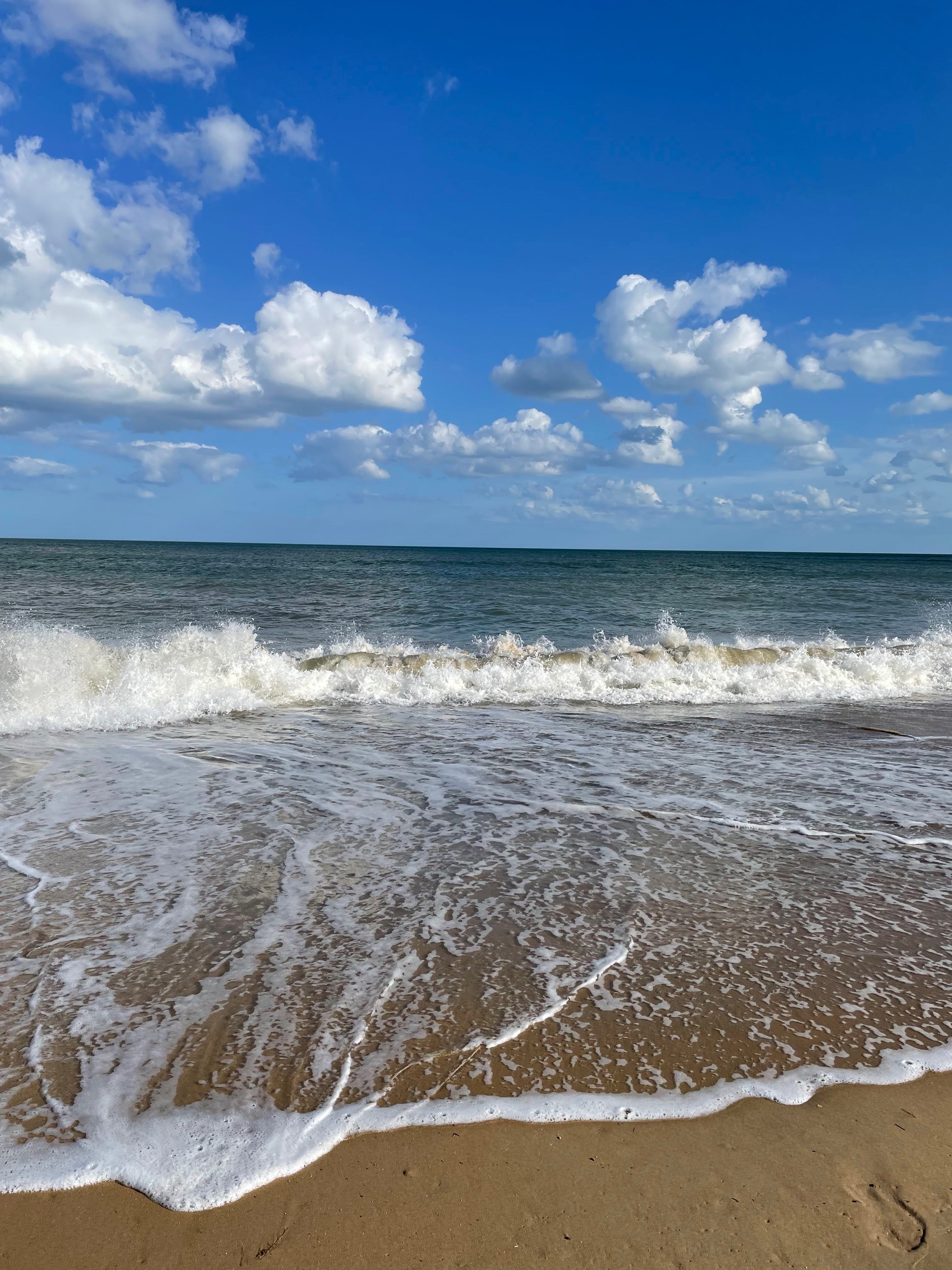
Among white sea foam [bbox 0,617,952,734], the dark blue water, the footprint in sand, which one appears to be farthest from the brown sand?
the dark blue water

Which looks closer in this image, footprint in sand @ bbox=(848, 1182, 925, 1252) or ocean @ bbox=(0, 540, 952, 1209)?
footprint in sand @ bbox=(848, 1182, 925, 1252)

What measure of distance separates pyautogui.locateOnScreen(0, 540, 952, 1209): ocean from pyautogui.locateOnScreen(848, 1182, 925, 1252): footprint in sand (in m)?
0.37

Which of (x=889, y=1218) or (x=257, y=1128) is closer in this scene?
(x=889, y=1218)

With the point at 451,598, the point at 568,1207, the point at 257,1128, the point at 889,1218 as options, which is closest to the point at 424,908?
the point at 257,1128

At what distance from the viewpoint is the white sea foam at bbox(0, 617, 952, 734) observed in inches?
384

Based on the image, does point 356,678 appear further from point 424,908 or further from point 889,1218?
point 889,1218

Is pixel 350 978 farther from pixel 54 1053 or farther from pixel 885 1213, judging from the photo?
pixel 885 1213

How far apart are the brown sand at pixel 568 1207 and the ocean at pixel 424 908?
0.09 meters

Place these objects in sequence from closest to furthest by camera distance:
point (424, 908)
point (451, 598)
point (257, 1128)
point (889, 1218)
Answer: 1. point (889, 1218)
2. point (257, 1128)
3. point (424, 908)
4. point (451, 598)

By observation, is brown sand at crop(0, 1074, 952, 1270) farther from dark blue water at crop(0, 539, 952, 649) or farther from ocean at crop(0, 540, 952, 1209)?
dark blue water at crop(0, 539, 952, 649)

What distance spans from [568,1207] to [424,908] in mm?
1966

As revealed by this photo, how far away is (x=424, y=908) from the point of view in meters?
4.01

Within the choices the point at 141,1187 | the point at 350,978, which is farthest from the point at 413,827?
the point at 141,1187

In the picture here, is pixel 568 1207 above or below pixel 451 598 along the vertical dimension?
above
